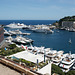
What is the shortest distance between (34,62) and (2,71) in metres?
9.09

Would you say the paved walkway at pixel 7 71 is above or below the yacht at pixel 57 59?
above

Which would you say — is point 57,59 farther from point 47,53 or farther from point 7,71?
point 7,71

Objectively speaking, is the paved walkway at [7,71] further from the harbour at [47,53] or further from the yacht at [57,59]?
the yacht at [57,59]

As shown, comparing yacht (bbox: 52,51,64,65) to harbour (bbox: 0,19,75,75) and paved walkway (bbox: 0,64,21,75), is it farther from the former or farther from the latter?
paved walkway (bbox: 0,64,21,75)

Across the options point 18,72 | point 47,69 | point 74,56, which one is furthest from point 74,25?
point 18,72

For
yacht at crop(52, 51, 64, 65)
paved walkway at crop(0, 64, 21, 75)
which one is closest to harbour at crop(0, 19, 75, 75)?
yacht at crop(52, 51, 64, 65)

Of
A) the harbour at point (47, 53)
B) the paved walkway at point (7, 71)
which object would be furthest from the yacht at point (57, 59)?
the paved walkway at point (7, 71)

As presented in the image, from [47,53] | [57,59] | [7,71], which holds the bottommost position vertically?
[57,59]

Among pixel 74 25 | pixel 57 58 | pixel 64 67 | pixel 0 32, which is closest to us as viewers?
pixel 64 67

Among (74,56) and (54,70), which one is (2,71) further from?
(74,56)

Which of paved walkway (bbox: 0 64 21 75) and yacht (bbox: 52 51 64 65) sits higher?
paved walkway (bbox: 0 64 21 75)

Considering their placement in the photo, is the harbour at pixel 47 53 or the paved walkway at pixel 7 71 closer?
the paved walkway at pixel 7 71

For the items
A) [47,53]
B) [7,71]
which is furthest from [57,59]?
[7,71]

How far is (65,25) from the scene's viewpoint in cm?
11625
